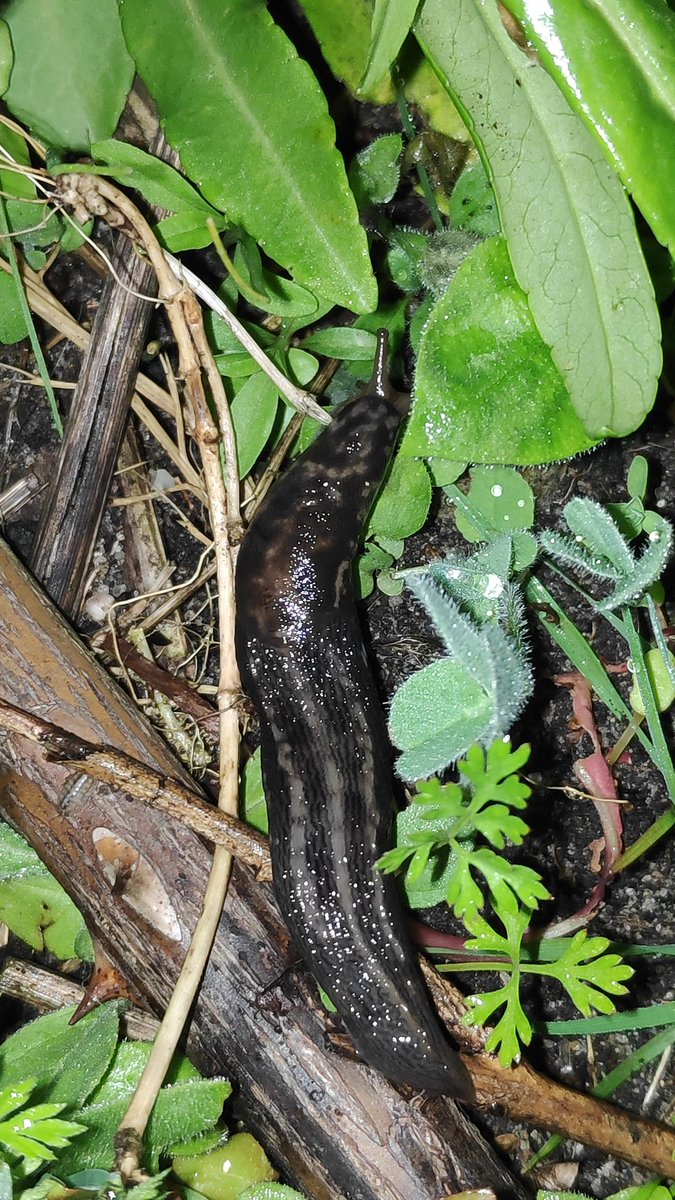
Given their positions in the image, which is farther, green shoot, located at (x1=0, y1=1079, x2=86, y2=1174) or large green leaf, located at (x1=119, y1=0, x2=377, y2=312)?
large green leaf, located at (x1=119, y1=0, x2=377, y2=312)

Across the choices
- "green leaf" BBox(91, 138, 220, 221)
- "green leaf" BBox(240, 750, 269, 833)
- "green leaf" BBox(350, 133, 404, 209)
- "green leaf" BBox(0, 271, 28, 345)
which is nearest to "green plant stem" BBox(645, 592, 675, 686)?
"green leaf" BBox(240, 750, 269, 833)

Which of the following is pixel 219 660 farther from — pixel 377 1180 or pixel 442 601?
pixel 377 1180

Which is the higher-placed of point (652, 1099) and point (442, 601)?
point (442, 601)

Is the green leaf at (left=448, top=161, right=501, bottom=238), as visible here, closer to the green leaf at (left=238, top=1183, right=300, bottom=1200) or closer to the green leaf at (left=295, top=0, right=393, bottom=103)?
the green leaf at (left=295, top=0, right=393, bottom=103)

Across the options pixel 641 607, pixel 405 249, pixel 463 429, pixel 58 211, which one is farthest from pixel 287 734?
pixel 58 211

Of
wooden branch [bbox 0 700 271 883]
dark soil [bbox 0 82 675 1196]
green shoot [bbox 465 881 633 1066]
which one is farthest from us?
dark soil [bbox 0 82 675 1196]

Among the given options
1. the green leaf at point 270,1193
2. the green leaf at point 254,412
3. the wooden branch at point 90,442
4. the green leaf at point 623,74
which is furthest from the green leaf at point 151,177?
the green leaf at point 270,1193

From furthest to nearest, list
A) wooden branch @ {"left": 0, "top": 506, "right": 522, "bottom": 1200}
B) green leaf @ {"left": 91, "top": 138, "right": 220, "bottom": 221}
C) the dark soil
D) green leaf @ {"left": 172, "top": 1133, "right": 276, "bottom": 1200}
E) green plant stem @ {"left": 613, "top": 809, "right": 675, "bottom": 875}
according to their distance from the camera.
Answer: the dark soil
green plant stem @ {"left": 613, "top": 809, "right": 675, "bottom": 875}
green leaf @ {"left": 91, "top": 138, "right": 220, "bottom": 221}
green leaf @ {"left": 172, "top": 1133, "right": 276, "bottom": 1200}
wooden branch @ {"left": 0, "top": 506, "right": 522, "bottom": 1200}
